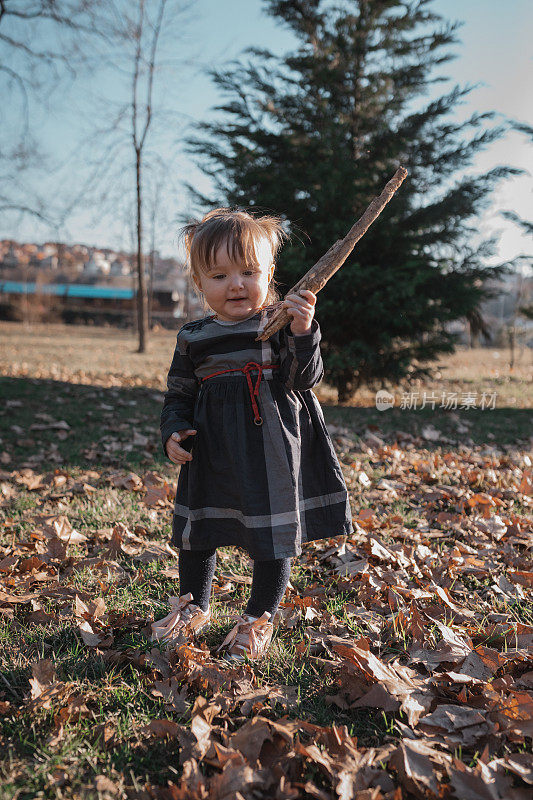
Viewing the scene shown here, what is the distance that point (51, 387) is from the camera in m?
7.51

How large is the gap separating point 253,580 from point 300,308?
1.05 metres

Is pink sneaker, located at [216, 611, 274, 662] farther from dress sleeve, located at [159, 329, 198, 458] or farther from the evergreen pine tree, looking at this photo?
the evergreen pine tree

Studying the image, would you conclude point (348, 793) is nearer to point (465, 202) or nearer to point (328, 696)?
point (328, 696)

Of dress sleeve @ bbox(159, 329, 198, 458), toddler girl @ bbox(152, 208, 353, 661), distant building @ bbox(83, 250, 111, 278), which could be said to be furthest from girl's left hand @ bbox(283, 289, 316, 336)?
distant building @ bbox(83, 250, 111, 278)

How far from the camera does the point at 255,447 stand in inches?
77.1

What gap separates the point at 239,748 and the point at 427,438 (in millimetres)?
5074

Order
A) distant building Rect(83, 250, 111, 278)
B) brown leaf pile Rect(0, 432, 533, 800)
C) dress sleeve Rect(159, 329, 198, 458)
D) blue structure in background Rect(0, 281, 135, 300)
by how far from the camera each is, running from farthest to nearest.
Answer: distant building Rect(83, 250, 111, 278) < blue structure in background Rect(0, 281, 135, 300) < dress sleeve Rect(159, 329, 198, 458) < brown leaf pile Rect(0, 432, 533, 800)

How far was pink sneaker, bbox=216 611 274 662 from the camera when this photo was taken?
1.95 metres

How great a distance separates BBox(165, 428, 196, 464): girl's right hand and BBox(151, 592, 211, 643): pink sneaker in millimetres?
585

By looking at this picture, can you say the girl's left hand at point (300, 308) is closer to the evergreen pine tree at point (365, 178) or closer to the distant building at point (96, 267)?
the evergreen pine tree at point (365, 178)

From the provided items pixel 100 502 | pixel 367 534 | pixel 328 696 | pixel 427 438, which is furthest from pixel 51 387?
pixel 328 696

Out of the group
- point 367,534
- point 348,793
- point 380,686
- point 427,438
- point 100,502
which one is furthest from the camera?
point 427,438

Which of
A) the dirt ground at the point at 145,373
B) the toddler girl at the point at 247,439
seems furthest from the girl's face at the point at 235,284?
the dirt ground at the point at 145,373

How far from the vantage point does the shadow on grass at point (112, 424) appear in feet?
15.9
